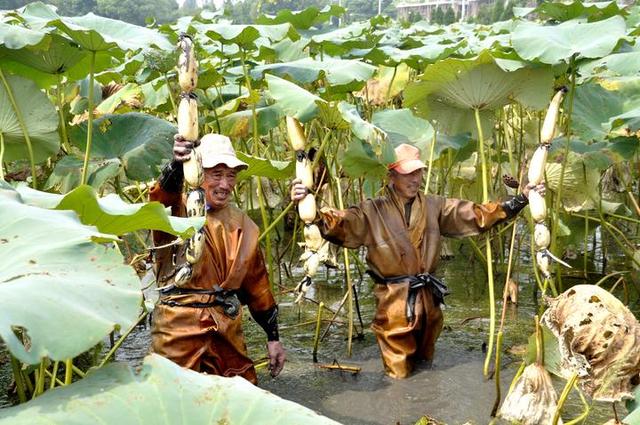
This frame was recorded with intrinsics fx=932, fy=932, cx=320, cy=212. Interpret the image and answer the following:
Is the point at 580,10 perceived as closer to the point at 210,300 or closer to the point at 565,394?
the point at 210,300

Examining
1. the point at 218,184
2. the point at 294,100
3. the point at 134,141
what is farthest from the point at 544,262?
the point at 134,141

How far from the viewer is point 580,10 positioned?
5949 millimetres

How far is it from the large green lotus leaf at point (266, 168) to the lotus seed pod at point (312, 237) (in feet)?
2.01

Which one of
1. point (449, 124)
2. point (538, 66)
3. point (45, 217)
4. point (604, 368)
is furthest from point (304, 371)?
point (45, 217)

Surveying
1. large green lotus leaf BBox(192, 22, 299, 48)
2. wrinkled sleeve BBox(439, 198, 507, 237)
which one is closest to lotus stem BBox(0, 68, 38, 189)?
large green lotus leaf BBox(192, 22, 299, 48)

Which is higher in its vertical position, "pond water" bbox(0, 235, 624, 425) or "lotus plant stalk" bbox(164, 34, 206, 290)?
"lotus plant stalk" bbox(164, 34, 206, 290)

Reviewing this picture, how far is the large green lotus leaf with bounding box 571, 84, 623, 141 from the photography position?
5316mm

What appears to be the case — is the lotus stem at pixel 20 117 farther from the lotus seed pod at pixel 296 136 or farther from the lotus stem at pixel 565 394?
the lotus stem at pixel 565 394

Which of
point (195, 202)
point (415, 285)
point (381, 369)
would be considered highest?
point (195, 202)

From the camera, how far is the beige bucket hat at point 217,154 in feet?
12.7

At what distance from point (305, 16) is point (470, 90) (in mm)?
2219

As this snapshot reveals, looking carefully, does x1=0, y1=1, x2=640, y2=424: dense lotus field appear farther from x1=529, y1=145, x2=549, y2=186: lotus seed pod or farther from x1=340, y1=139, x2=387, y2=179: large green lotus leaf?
x1=529, y1=145, x2=549, y2=186: lotus seed pod

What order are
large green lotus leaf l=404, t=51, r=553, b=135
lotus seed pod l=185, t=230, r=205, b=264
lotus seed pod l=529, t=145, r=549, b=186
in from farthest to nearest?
large green lotus leaf l=404, t=51, r=553, b=135 → lotus seed pod l=529, t=145, r=549, b=186 → lotus seed pod l=185, t=230, r=205, b=264

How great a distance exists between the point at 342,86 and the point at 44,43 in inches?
72.2
